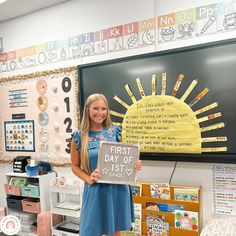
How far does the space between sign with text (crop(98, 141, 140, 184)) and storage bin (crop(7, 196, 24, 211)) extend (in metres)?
1.72

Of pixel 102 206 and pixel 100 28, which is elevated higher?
pixel 100 28

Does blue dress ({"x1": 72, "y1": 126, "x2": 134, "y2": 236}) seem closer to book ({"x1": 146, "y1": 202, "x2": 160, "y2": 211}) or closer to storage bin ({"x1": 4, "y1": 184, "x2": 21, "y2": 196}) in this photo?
book ({"x1": 146, "y1": 202, "x2": 160, "y2": 211})

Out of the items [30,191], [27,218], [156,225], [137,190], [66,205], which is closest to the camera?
[156,225]

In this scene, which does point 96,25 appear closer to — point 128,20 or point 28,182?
point 128,20

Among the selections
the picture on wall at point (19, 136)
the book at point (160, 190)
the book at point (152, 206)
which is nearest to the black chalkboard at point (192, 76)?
the book at point (160, 190)

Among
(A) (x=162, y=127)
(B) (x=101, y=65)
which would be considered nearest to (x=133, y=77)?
(B) (x=101, y=65)

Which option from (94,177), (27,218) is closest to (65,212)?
(27,218)

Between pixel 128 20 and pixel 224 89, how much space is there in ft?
3.48

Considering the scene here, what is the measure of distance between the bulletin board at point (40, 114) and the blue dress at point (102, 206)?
42.1 inches

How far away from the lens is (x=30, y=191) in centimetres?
267

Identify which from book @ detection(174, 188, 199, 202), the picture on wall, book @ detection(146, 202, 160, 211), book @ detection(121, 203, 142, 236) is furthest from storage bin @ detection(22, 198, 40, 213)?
book @ detection(174, 188, 199, 202)

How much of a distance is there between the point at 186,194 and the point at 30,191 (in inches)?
64.1

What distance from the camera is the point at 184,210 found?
197 centimetres

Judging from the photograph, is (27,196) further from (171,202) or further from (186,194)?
(186,194)
